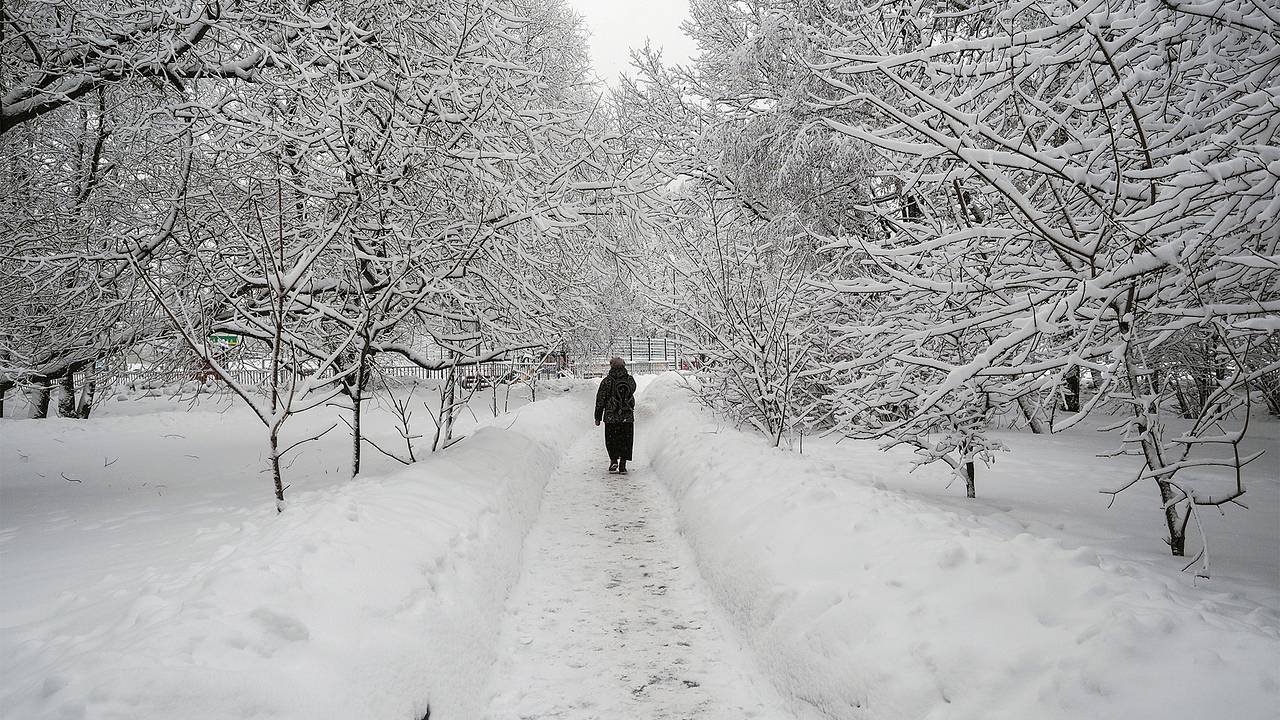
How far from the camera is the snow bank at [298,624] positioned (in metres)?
2.36

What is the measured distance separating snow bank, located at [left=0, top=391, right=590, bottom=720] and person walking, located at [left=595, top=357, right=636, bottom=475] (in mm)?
5289

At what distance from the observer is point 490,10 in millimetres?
6254

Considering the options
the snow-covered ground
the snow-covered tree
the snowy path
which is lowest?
the snowy path

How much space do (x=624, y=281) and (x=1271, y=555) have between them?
268 inches

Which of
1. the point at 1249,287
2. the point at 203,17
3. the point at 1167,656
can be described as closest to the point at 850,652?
the point at 1167,656

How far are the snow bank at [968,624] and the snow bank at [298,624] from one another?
6.05 ft

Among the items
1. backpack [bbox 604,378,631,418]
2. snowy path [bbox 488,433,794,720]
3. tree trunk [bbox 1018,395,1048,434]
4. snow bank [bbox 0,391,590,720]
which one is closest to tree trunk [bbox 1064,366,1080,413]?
tree trunk [bbox 1018,395,1048,434]

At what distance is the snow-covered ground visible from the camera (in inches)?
94.8

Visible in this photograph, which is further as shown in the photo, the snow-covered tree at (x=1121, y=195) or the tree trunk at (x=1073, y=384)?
the tree trunk at (x=1073, y=384)

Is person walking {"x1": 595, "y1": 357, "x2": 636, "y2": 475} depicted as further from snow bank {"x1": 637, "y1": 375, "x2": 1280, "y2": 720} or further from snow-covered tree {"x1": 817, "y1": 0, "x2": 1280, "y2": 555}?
snow-covered tree {"x1": 817, "y1": 0, "x2": 1280, "y2": 555}

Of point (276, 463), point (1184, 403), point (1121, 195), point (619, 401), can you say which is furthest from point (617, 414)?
point (1184, 403)

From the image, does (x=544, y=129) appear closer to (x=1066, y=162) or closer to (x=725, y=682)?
(x=1066, y=162)

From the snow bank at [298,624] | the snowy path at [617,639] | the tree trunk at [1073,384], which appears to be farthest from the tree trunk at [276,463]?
the tree trunk at [1073,384]

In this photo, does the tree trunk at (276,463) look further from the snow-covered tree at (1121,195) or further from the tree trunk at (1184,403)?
the tree trunk at (1184,403)
